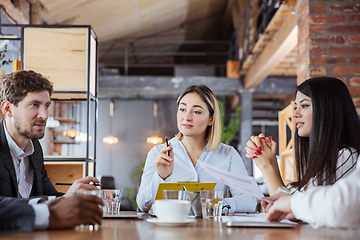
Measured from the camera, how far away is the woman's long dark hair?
1.43 metres

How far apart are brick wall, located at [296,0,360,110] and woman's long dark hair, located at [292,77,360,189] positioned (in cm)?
143

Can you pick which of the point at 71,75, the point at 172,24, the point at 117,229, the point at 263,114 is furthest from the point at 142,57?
the point at 117,229

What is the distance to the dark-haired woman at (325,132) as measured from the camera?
142 centimetres

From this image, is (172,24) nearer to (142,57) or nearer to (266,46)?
(142,57)

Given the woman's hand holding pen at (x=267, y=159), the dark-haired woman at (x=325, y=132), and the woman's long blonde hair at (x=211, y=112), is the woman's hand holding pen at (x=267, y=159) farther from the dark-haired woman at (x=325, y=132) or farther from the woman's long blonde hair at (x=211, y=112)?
the woman's long blonde hair at (x=211, y=112)

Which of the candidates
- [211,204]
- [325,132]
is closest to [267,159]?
[325,132]

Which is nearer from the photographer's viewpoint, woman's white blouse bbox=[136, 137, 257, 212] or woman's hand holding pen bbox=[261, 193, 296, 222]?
woman's hand holding pen bbox=[261, 193, 296, 222]

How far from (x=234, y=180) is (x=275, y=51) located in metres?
4.42

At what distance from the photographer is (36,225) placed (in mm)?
1004

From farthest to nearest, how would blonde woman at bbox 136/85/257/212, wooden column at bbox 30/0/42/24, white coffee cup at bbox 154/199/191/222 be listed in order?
1. wooden column at bbox 30/0/42/24
2. blonde woman at bbox 136/85/257/212
3. white coffee cup at bbox 154/199/191/222

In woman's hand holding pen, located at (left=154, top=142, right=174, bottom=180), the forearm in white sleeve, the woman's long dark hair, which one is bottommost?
the forearm in white sleeve

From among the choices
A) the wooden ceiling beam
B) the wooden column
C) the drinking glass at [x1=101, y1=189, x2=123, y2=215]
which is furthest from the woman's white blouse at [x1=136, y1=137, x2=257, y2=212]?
the wooden column

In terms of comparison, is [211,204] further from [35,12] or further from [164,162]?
[35,12]

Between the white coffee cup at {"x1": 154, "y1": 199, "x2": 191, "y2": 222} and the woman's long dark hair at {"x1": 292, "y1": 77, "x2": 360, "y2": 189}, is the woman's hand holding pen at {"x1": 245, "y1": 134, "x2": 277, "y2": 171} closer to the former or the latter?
the woman's long dark hair at {"x1": 292, "y1": 77, "x2": 360, "y2": 189}
